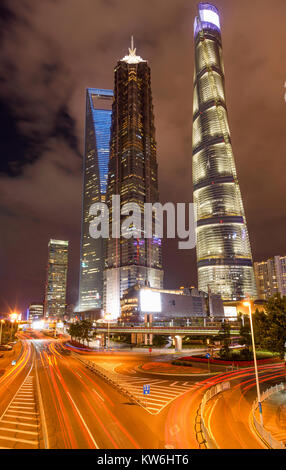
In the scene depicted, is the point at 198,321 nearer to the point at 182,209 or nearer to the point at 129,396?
the point at 182,209

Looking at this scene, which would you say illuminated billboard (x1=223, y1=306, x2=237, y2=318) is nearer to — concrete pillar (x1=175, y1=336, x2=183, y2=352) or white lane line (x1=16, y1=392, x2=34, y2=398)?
concrete pillar (x1=175, y1=336, x2=183, y2=352)

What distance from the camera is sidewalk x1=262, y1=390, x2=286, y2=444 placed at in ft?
76.3

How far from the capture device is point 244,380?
46.1 metres

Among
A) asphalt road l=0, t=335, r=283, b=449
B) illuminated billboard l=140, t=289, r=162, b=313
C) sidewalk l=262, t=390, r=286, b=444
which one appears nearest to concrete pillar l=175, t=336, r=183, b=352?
illuminated billboard l=140, t=289, r=162, b=313

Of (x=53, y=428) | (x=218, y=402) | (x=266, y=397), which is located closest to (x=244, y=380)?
(x=266, y=397)

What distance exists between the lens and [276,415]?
27781 millimetres

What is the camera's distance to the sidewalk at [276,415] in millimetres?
23266

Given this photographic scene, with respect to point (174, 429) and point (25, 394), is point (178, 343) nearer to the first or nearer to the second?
point (25, 394)

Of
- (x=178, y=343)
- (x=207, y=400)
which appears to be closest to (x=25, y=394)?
(x=207, y=400)

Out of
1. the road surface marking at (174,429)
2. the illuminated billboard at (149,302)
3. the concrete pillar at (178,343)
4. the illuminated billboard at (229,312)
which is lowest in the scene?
the concrete pillar at (178,343)

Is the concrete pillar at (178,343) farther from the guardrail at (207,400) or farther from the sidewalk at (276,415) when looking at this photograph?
the sidewalk at (276,415)

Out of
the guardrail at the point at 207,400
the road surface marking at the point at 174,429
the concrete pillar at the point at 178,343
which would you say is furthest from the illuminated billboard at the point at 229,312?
the road surface marking at the point at 174,429
